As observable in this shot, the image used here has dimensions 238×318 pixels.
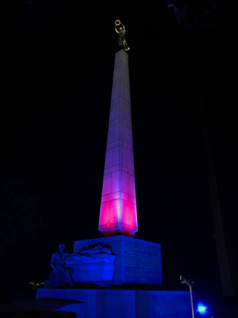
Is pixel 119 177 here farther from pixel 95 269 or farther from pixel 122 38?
pixel 122 38

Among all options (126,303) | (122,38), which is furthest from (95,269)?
(122,38)

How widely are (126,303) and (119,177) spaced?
20.9 ft

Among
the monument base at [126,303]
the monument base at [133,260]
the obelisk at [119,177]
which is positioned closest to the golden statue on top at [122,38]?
the obelisk at [119,177]

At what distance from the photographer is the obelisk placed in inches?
481

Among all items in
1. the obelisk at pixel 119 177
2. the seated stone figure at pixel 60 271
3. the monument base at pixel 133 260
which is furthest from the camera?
the obelisk at pixel 119 177

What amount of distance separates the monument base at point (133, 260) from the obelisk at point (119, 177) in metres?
0.97

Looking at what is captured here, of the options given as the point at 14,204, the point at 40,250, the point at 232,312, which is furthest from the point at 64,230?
the point at 232,312

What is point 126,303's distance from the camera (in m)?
8.35

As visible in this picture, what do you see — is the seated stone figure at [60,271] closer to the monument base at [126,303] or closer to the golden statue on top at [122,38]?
the monument base at [126,303]

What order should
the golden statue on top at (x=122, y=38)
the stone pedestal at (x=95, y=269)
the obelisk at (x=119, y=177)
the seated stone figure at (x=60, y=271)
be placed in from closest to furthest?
the stone pedestal at (x=95, y=269) → the seated stone figure at (x=60, y=271) → the obelisk at (x=119, y=177) → the golden statue on top at (x=122, y=38)

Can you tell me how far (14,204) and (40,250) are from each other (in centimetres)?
795

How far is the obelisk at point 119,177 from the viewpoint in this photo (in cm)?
1223

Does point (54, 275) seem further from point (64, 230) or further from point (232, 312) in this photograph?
point (64, 230)

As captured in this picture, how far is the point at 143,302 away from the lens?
8.38 metres
